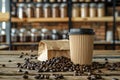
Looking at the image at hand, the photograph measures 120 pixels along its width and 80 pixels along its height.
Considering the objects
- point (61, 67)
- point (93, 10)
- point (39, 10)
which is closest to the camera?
point (61, 67)

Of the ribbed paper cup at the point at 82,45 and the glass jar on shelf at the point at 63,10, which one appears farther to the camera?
the glass jar on shelf at the point at 63,10

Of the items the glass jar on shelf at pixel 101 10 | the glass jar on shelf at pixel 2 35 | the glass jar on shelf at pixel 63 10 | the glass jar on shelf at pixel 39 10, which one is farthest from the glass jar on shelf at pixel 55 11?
the glass jar on shelf at pixel 2 35

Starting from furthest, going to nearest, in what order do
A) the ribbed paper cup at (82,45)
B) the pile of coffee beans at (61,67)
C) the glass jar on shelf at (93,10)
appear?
the glass jar on shelf at (93,10) → the ribbed paper cup at (82,45) → the pile of coffee beans at (61,67)

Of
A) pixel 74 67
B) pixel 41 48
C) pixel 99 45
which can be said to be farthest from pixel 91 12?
pixel 74 67

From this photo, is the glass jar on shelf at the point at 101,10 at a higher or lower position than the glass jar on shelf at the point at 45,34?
higher

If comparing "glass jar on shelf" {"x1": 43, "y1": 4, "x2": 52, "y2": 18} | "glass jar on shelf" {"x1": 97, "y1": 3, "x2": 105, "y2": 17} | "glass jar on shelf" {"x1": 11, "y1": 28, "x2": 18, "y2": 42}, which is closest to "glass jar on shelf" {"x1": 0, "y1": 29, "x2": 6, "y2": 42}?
"glass jar on shelf" {"x1": 11, "y1": 28, "x2": 18, "y2": 42}

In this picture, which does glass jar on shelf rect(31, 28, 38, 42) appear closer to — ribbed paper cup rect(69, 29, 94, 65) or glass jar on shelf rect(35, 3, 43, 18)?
glass jar on shelf rect(35, 3, 43, 18)

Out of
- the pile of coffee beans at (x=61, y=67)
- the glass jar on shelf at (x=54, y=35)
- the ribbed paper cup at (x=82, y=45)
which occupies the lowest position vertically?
the pile of coffee beans at (x=61, y=67)

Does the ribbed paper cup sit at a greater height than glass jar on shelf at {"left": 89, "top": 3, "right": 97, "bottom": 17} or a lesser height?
lesser

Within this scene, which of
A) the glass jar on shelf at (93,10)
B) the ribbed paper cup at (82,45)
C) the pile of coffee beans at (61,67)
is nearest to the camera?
the pile of coffee beans at (61,67)

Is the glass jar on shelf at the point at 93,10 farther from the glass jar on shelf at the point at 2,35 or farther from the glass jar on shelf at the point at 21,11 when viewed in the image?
the glass jar on shelf at the point at 2,35

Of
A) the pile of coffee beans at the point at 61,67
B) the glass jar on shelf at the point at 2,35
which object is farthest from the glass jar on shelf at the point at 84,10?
the pile of coffee beans at the point at 61,67

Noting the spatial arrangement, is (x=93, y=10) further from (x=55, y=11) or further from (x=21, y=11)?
(x=21, y=11)

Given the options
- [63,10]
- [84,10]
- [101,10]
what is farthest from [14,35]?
[101,10]
